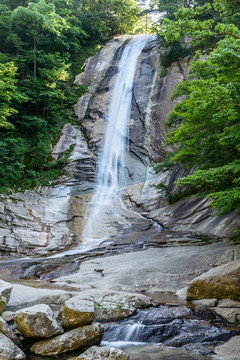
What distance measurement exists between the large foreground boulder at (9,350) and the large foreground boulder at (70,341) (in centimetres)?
27

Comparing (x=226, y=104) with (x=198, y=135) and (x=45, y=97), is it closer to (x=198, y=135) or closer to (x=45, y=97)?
(x=198, y=135)

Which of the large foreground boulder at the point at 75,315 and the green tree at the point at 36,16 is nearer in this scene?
the large foreground boulder at the point at 75,315

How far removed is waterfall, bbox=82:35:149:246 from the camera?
15.0 metres

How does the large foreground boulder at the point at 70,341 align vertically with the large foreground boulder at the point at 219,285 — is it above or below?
below

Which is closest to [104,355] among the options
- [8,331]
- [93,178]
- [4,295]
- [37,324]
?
[37,324]

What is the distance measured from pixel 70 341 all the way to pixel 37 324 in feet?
1.79

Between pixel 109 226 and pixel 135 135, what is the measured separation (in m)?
10.2

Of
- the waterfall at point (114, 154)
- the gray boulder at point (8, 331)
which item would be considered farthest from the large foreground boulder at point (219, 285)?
the waterfall at point (114, 154)

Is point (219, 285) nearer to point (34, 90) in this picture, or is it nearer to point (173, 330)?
point (173, 330)

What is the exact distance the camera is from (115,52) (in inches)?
1139

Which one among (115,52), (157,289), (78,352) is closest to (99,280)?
(157,289)

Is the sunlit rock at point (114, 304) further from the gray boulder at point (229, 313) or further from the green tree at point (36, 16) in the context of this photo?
the green tree at point (36, 16)

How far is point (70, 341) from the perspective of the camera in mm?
4074

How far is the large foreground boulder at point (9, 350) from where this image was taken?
3609 millimetres
